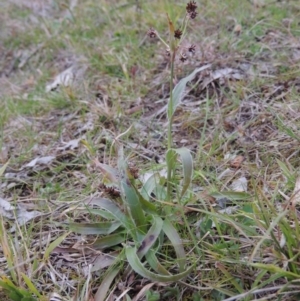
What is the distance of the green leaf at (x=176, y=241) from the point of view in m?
1.17

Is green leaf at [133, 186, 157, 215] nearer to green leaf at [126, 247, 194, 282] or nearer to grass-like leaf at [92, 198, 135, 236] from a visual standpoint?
grass-like leaf at [92, 198, 135, 236]

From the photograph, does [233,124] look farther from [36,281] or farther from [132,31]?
[132,31]

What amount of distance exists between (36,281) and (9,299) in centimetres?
9

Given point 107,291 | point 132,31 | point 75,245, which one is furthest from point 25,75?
point 107,291

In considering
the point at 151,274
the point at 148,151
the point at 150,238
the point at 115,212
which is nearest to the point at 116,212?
the point at 115,212

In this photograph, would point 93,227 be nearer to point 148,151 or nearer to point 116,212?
point 116,212

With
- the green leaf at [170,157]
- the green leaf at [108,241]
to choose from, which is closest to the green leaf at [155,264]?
the green leaf at [108,241]

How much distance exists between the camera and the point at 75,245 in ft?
4.44

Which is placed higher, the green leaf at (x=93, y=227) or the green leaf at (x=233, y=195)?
the green leaf at (x=93, y=227)

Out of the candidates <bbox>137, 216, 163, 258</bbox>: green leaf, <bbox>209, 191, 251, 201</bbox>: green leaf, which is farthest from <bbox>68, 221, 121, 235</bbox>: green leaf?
<bbox>209, 191, 251, 201</bbox>: green leaf

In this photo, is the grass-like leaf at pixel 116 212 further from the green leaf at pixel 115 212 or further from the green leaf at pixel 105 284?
the green leaf at pixel 105 284

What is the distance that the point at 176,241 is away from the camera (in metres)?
1.21

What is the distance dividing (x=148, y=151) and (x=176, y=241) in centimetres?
63

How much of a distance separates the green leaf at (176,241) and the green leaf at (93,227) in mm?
169
